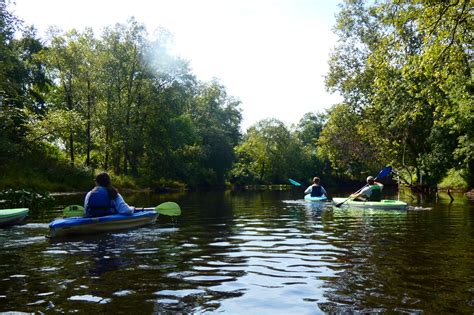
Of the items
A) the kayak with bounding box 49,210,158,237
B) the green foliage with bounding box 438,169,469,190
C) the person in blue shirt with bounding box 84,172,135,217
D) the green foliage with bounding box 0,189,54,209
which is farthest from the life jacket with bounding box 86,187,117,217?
the green foliage with bounding box 438,169,469,190

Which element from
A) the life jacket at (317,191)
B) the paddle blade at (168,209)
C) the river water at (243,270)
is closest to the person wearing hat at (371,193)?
the life jacket at (317,191)

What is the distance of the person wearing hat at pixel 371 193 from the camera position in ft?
55.6

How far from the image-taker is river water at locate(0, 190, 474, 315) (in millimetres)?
4801

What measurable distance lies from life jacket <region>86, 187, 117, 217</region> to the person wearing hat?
994 cm

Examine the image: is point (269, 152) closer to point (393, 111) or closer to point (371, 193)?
point (393, 111)

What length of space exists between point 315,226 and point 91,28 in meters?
36.3

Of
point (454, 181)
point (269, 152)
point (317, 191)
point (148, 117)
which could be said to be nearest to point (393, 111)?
point (454, 181)

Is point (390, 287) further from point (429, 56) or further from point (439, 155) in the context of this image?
point (439, 155)

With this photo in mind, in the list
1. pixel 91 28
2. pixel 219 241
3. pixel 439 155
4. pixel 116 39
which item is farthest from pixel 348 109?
pixel 219 241

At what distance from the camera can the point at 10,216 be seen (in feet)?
37.7

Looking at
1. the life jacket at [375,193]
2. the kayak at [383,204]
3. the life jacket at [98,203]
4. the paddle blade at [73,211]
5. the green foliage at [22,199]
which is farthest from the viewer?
the green foliage at [22,199]

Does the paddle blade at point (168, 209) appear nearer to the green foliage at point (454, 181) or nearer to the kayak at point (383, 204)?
the kayak at point (383, 204)

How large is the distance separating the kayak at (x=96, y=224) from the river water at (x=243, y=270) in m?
0.29

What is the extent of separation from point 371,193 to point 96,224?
10.7 metres
